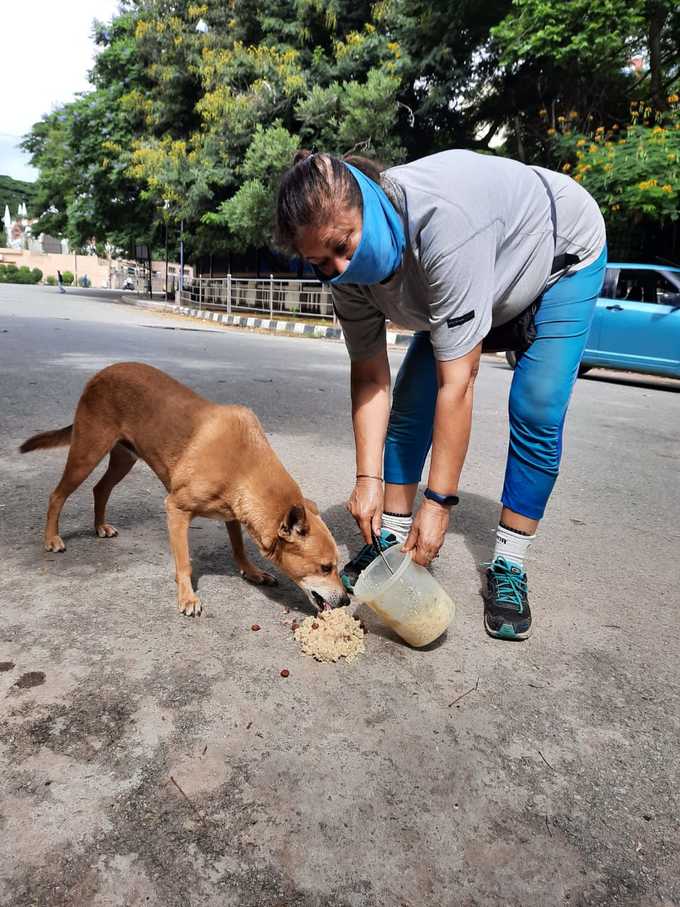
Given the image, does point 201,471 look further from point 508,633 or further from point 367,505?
point 508,633

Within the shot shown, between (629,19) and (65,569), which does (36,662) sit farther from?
(629,19)

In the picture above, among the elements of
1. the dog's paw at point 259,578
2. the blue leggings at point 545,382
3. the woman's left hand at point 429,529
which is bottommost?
the dog's paw at point 259,578

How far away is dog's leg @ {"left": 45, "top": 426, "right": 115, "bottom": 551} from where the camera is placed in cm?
294

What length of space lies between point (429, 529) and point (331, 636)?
54 cm

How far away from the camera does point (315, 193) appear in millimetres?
1834

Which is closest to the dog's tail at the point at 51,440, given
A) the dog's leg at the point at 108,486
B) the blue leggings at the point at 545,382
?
the dog's leg at the point at 108,486

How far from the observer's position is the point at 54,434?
3.27 metres

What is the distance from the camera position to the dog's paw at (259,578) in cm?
280

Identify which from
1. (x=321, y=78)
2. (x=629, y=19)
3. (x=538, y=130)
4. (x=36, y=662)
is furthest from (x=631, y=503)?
(x=321, y=78)

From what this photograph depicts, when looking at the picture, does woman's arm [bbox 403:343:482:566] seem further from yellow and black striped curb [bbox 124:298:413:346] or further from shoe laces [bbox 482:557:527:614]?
yellow and black striped curb [bbox 124:298:413:346]

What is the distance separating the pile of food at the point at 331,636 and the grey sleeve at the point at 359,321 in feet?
3.57

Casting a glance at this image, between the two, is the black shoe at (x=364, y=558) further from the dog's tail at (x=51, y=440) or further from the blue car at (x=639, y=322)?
the blue car at (x=639, y=322)

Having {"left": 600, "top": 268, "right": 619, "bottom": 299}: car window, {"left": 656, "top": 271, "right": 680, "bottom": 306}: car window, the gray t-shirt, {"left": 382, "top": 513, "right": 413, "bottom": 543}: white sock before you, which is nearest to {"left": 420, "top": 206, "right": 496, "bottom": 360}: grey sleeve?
the gray t-shirt

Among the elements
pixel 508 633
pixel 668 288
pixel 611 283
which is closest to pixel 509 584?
pixel 508 633
